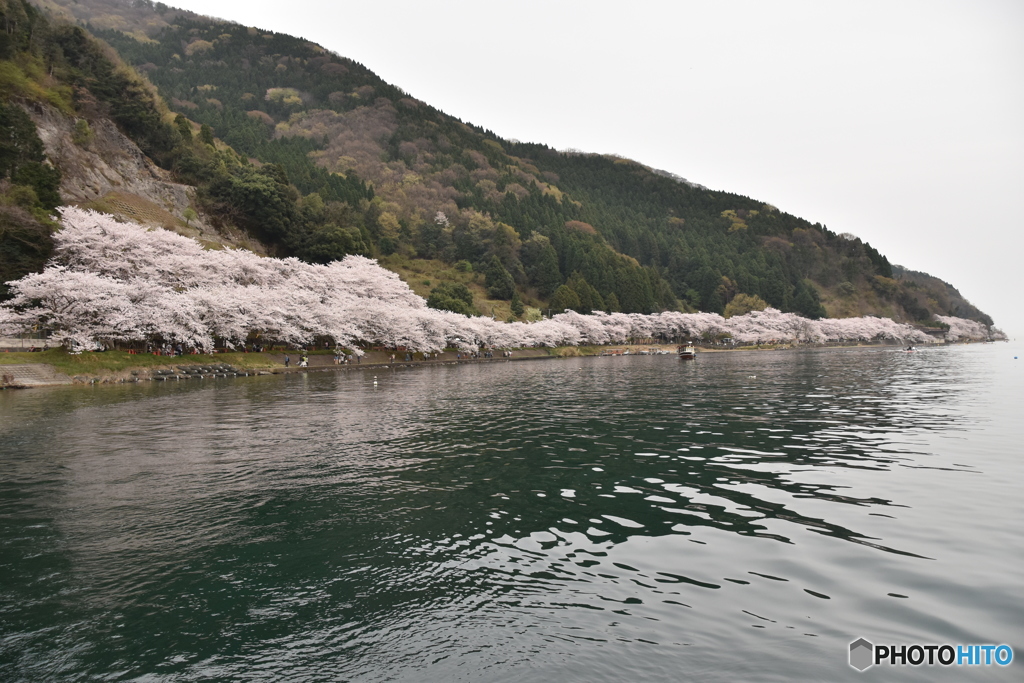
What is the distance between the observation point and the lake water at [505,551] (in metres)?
7.25

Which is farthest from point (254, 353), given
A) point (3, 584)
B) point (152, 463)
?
point (3, 584)

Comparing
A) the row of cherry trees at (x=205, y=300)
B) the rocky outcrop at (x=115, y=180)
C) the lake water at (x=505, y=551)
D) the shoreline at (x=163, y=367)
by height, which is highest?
the rocky outcrop at (x=115, y=180)

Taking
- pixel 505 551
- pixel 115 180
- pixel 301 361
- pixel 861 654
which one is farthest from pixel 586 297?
pixel 861 654

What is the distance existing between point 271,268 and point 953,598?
3379 inches

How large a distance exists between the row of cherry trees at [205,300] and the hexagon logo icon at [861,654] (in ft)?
189

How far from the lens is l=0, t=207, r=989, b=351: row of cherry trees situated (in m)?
49.2

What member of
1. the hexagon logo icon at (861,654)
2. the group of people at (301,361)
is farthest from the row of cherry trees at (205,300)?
the hexagon logo icon at (861,654)

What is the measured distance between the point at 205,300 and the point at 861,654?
65.2 metres

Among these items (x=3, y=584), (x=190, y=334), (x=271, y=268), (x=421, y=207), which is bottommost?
(x=3, y=584)

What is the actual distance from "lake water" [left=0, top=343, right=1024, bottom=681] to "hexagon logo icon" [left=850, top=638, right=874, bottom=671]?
136 millimetres

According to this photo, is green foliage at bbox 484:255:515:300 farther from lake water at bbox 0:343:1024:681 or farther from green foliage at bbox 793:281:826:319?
lake water at bbox 0:343:1024:681

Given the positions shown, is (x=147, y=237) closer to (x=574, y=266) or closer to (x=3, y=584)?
(x=3, y=584)

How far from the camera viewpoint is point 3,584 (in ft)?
31.6

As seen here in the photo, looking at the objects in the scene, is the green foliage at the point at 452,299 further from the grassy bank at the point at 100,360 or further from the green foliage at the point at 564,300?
the grassy bank at the point at 100,360
